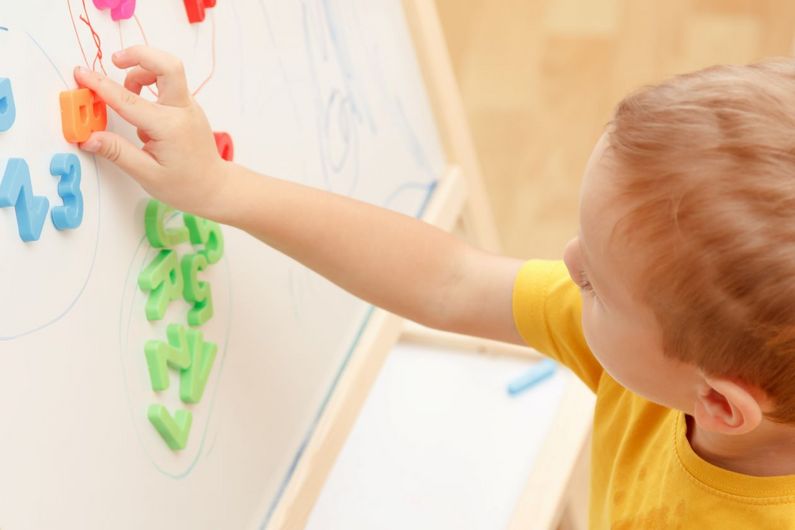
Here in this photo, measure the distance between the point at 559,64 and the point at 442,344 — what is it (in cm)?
124

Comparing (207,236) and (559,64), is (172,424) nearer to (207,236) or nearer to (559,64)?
(207,236)

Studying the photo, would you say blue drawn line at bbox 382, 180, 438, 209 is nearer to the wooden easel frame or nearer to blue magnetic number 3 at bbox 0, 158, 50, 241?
the wooden easel frame

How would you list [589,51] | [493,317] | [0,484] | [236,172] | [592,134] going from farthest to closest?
[589,51]
[592,134]
[493,317]
[236,172]
[0,484]

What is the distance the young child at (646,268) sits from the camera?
50 centimetres

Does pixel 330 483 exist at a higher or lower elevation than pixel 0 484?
lower

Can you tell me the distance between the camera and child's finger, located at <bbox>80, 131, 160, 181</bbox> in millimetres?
567

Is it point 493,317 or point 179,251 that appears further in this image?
point 493,317

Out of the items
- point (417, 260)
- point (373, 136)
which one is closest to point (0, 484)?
point (417, 260)

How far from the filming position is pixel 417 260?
29.7 inches

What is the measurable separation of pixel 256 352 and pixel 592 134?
133 cm

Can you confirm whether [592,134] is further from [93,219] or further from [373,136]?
[93,219]

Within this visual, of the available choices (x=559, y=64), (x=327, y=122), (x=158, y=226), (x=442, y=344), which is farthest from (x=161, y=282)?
(x=559, y=64)

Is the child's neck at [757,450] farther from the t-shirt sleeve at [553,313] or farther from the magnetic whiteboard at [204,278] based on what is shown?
the magnetic whiteboard at [204,278]

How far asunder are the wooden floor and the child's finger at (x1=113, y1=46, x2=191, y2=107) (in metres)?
1.22
